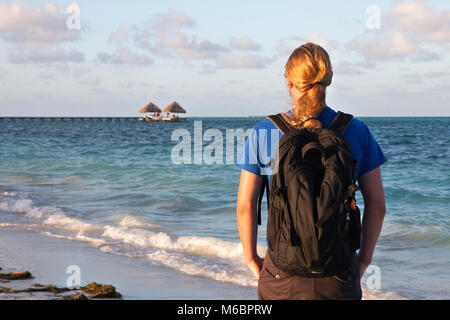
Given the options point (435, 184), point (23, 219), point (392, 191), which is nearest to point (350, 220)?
point (23, 219)

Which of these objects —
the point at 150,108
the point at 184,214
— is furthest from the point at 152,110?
the point at 184,214

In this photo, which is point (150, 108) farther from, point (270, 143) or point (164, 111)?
point (270, 143)

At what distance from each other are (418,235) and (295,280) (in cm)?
738

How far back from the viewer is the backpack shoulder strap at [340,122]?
2172 mm

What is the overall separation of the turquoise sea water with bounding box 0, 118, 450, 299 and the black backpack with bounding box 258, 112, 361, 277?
13.0ft

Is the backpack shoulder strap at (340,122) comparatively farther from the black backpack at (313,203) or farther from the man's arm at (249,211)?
the man's arm at (249,211)

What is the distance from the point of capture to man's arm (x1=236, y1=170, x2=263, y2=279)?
2.31m

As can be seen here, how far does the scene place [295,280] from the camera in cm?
215

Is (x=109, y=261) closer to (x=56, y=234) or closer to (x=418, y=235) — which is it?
(x=56, y=234)

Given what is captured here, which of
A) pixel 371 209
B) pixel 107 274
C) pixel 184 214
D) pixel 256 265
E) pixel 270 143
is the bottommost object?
pixel 184 214

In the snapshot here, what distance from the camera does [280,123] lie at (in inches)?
86.3

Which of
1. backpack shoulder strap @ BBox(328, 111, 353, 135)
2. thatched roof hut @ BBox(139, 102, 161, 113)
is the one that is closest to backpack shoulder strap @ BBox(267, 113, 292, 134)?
backpack shoulder strap @ BBox(328, 111, 353, 135)

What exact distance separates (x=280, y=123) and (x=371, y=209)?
2.25 feet
